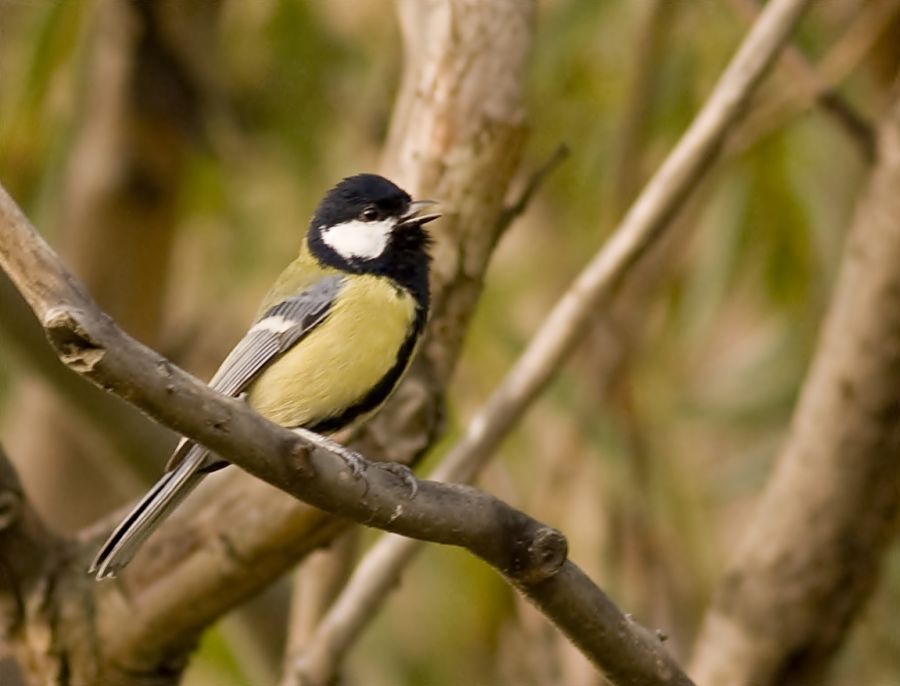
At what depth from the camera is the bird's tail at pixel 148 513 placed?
4.62ft

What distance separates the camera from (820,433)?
1.96 m

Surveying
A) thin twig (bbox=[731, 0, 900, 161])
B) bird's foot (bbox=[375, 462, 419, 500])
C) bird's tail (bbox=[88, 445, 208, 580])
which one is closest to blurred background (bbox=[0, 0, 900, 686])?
thin twig (bbox=[731, 0, 900, 161])

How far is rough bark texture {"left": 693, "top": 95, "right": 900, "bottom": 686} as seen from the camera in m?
1.91

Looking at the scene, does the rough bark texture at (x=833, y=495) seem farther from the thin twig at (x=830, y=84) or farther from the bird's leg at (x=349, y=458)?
the bird's leg at (x=349, y=458)

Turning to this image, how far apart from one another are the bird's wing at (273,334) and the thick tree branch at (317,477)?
1.19ft

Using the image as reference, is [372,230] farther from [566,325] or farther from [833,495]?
[833,495]

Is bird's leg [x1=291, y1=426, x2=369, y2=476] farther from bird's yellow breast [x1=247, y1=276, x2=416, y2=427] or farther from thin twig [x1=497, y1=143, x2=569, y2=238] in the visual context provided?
thin twig [x1=497, y1=143, x2=569, y2=238]

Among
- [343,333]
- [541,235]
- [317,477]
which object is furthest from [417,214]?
[541,235]

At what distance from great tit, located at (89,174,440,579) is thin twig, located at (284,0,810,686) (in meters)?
0.22

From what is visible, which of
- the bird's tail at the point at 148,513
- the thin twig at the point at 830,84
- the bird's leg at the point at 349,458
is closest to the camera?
the bird's leg at the point at 349,458

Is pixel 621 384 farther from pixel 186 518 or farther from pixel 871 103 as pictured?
pixel 186 518

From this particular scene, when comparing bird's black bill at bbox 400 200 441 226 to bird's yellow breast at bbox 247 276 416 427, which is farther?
bird's black bill at bbox 400 200 441 226

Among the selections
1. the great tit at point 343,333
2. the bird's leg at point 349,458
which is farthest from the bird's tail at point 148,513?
the bird's leg at point 349,458

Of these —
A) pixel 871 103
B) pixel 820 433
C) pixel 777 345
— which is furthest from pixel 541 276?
pixel 820 433
